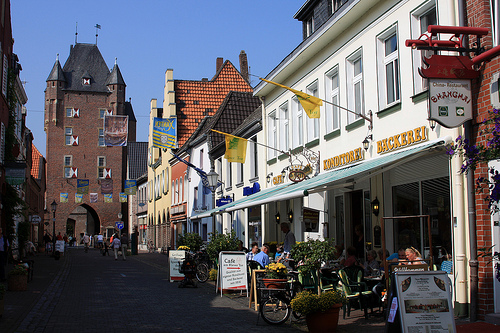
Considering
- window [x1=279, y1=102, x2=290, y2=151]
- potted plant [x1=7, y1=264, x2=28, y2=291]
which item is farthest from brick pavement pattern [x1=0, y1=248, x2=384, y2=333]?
window [x1=279, y1=102, x2=290, y2=151]

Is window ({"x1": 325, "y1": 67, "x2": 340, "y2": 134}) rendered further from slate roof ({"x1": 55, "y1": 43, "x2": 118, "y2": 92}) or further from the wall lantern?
slate roof ({"x1": 55, "y1": 43, "x2": 118, "y2": 92})

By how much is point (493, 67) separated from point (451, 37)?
0.86 metres

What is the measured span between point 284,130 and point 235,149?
2.05 m

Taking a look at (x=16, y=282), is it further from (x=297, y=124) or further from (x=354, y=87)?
(x=354, y=87)

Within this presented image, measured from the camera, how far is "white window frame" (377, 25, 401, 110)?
12.2m

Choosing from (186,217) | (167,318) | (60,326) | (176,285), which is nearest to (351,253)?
(167,318)

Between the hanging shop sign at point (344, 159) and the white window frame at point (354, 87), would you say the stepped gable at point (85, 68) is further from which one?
the white window frame at point (354, 87)

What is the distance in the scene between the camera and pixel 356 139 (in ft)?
46.0

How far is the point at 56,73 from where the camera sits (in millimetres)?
75625

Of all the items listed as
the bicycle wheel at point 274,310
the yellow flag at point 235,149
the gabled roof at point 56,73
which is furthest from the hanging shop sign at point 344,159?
the gabled roof at point 56,73

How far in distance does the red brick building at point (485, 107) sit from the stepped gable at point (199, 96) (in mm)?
33394

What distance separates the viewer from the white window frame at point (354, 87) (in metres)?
13.9

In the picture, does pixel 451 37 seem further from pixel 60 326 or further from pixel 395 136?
pixel 60 326

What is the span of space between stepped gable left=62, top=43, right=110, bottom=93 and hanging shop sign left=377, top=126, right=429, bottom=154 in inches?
2706
